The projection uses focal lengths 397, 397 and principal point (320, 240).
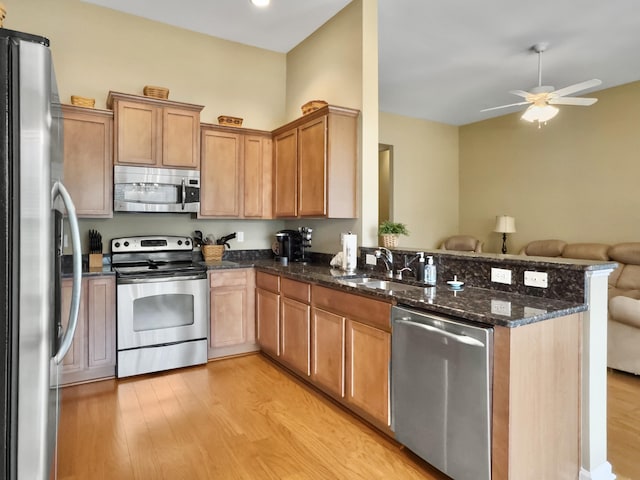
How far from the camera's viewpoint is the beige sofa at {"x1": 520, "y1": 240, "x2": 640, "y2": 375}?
131 inches

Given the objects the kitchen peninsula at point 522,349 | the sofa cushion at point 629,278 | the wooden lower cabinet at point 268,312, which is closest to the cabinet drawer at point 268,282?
the wooden lower cabinet at point 268,312

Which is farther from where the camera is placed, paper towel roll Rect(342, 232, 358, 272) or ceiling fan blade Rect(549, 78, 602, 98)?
ceiling fan blade Rect(549, 78, 602, 98)

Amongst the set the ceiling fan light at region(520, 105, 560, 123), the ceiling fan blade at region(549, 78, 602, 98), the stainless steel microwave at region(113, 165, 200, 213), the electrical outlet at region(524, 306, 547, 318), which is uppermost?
the ceiling fan blade at region(549, 78, 602, 98)

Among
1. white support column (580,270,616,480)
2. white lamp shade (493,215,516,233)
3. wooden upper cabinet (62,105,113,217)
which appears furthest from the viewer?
white lamp shade (493,215,516,233)

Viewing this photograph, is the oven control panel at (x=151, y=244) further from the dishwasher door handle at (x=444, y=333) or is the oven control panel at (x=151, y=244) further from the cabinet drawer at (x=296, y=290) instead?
the dishwasher door handle at (x=444, y=333)

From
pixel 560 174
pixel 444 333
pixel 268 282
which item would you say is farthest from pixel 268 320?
pixel 560 174

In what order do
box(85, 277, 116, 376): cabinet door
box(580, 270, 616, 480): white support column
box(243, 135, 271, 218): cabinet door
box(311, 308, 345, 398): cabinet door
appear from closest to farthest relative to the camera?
box(580, 270, 616, 480): white support column, box(311, 308, 345, 398): cabinet door, box(85, 277, 116, 376): cabinet door, box(243, 135, 271, 218): cabinet door

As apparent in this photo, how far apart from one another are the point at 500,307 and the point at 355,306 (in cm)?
90

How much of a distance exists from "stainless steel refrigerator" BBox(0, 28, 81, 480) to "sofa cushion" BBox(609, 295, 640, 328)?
13.1ft

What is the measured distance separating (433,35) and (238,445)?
13.1 ft

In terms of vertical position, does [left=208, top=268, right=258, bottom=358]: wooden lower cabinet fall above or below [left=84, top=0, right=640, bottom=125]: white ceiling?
below

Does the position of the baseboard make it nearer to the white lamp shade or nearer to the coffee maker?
the coffee maker

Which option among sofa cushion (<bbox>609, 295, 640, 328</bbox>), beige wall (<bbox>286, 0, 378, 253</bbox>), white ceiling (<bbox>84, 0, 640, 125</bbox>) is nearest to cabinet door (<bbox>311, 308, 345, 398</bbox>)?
beige wall (<bbox>286, 0, 378, 253</bbox>)

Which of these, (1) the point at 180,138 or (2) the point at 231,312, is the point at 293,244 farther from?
(1) the point at 180,138
